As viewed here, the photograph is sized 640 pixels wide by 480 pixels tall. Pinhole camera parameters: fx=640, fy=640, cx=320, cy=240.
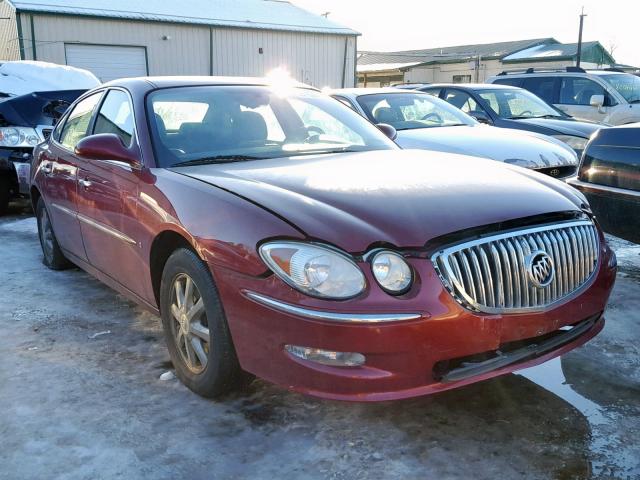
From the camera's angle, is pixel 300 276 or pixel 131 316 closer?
pixel 300 276

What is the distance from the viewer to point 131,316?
411 centimetres

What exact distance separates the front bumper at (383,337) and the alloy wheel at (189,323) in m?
0.36

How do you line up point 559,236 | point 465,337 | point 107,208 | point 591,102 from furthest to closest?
point 591,102 < point 107,208 < point 559,236 < point 465,337

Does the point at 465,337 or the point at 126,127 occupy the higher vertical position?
the point at 126,127

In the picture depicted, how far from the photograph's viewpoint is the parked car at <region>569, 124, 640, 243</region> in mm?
4016

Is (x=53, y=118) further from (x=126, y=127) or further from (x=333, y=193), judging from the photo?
(x=333, y=193)

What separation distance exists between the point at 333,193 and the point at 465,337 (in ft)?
2.68

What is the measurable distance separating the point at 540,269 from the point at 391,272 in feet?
2.05

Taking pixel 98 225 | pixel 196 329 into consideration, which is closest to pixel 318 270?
pixel 196 329

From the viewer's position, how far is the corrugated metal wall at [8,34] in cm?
2161

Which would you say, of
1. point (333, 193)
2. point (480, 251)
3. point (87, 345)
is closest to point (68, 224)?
point (87, 345)

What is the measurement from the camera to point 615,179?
414 cm

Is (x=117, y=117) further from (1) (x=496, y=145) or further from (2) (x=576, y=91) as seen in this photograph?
(2) (x=576, y=91)

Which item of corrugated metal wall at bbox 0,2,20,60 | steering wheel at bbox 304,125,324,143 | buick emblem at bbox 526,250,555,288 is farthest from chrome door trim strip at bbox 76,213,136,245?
corrugated metal wall at bbox 0,2,20,60
